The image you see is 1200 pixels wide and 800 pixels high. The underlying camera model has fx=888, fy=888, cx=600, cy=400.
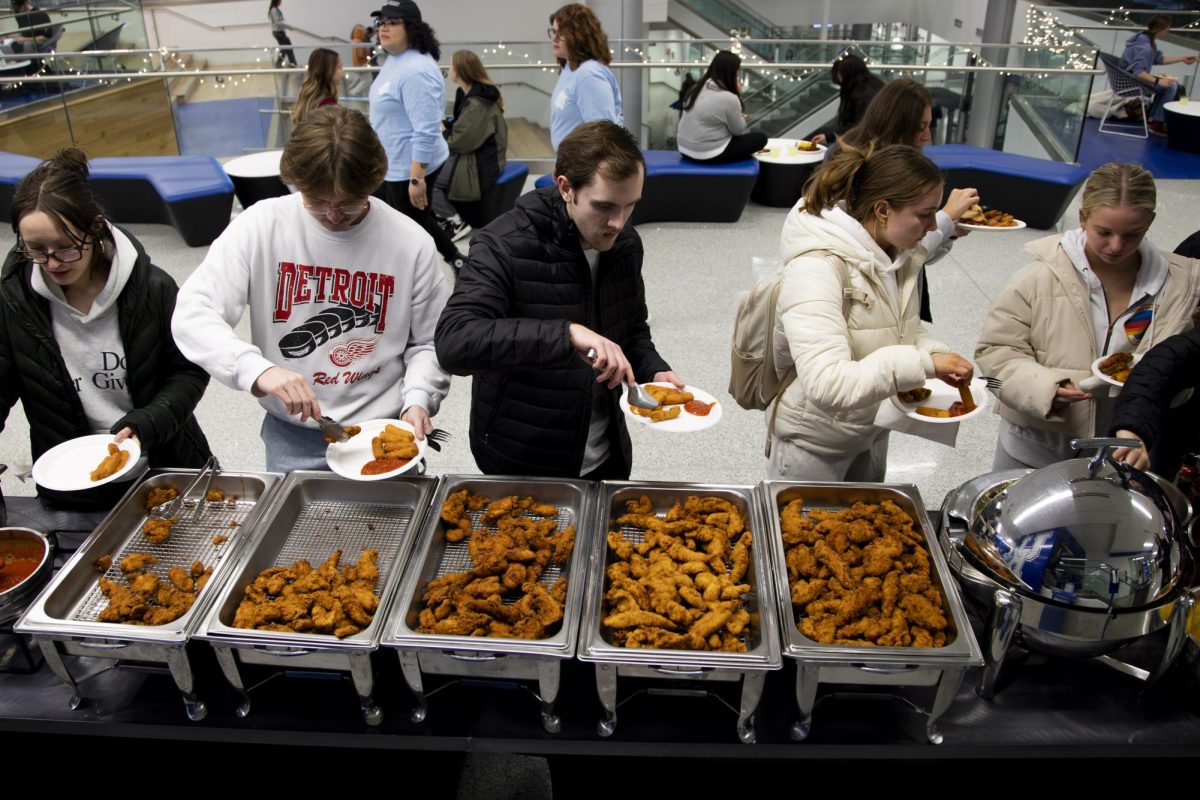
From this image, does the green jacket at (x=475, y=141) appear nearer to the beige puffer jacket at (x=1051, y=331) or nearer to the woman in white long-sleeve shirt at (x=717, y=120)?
the woman in white long-sleeve shirt at (x=717, y=120)

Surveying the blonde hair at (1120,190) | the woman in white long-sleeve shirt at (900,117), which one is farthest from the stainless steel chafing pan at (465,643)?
the woman in white long-sleeve shirt at (900,117)

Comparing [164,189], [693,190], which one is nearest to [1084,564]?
[693,190]

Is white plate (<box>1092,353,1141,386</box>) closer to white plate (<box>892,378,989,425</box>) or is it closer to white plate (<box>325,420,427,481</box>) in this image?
white plate (<box>892,378,989,425</box>)

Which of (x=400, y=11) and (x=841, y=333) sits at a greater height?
(x=400, y=11)

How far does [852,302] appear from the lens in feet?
6.23

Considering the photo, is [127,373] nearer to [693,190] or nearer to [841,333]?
[841,333]

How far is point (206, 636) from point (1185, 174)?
26.7 ft

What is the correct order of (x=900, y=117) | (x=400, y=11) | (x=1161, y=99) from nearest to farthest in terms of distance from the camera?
(x=900, y=117) < (x=400, y=11) < (x=1161, y=99)

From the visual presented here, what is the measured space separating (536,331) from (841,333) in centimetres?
61

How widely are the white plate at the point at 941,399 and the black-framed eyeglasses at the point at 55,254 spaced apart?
176 cm

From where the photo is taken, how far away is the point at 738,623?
4.94ft

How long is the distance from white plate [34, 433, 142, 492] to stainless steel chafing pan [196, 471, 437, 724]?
0.32 metres

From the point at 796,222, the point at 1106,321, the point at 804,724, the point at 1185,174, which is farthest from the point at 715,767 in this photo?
the point at 1185,174

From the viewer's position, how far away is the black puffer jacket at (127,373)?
1890 millimetres
